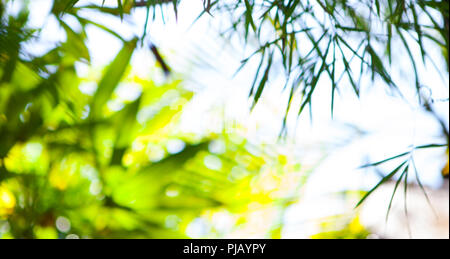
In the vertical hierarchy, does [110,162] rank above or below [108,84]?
below

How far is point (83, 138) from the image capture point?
0.94 meters

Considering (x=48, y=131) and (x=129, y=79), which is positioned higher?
(x=129, y=79)

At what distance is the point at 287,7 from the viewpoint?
487mm

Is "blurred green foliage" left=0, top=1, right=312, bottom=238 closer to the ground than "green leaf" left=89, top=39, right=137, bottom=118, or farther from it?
closer to the ground

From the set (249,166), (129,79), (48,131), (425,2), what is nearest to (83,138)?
(48,131)

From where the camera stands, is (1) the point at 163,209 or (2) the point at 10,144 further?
(1) the point at 163,209

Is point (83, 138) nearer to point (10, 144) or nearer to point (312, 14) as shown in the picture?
point (10, 144)

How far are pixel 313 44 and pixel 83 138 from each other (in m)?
0.60

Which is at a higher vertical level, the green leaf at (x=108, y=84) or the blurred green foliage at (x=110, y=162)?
the green leaf at (x=108, y=84)

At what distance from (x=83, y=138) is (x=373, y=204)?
2.08ft
